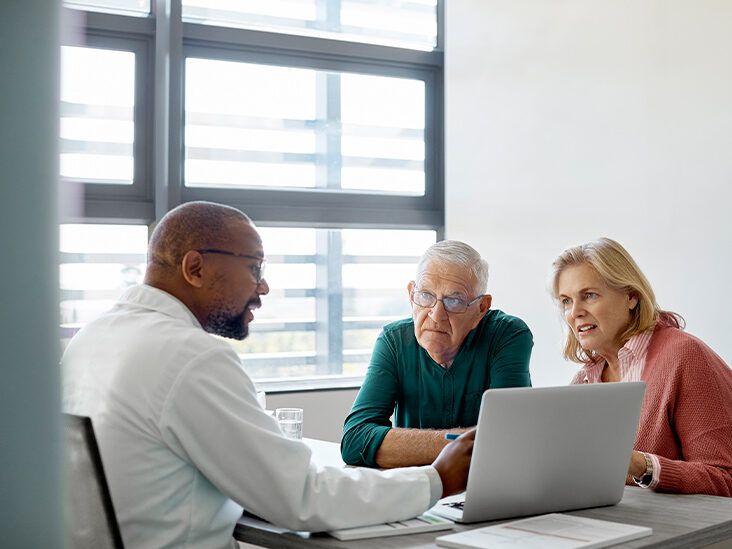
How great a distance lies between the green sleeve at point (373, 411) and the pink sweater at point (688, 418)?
0.67 m

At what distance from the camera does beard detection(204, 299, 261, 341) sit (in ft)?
5.84

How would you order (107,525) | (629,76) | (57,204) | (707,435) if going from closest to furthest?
1. (57,204)
2. (107,525)
3. (707,435)
4. (629,76)

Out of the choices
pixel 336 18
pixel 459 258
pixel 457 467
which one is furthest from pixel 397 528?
pixel 336 18

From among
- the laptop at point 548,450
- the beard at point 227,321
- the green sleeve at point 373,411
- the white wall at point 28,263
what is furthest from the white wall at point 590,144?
the white wall at point 28,263

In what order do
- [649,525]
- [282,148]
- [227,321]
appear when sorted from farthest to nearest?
[282,148], [227,321], [649,525]

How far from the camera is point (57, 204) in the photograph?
304 mm

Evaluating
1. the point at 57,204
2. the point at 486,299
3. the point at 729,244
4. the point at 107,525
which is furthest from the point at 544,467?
the point at 729,244

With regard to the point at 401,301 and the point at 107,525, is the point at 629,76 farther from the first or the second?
the point at 107,525

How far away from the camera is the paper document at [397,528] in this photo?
153 centimetres

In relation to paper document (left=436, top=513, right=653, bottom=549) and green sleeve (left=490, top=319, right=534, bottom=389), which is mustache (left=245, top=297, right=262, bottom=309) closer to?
paper document (left=436, top=513, right=653, bottom=549)

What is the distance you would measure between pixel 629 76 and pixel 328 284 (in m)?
1.82

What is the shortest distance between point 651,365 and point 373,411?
77 cm

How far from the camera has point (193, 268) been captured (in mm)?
1752

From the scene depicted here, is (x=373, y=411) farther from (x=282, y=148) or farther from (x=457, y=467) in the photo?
(x=282, y=148)
